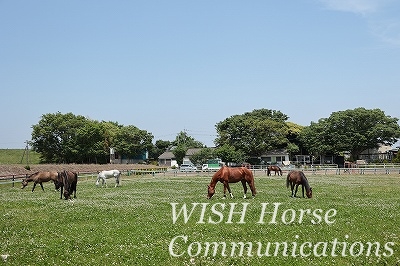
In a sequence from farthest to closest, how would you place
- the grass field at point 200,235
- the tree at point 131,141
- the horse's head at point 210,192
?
the tree at point 131,141, the horse's head at point 210,192, the grass field at point 200,235

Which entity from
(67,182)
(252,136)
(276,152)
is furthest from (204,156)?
(67,182)

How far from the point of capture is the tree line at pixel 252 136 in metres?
97.2

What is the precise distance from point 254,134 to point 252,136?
773mm

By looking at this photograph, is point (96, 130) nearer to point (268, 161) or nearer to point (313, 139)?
point (268, 161)

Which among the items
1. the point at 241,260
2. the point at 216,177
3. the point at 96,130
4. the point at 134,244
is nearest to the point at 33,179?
the point at 216,177

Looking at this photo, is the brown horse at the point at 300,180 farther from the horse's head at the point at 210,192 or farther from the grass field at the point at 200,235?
the horse's head at the point at 210,192

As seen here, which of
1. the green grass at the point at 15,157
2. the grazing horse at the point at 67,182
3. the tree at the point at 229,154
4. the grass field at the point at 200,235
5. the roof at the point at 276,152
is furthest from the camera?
the roof at the point at 276,152

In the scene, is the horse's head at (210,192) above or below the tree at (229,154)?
below

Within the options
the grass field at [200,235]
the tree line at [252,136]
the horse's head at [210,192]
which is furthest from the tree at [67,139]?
the grass field at [200,235]

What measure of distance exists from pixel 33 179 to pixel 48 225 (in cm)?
2223

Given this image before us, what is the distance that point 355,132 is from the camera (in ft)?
320

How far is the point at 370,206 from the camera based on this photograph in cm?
2112

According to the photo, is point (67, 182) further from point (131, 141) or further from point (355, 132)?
point (131, 141)

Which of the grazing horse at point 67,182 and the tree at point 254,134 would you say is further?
the tree at point 254,134
